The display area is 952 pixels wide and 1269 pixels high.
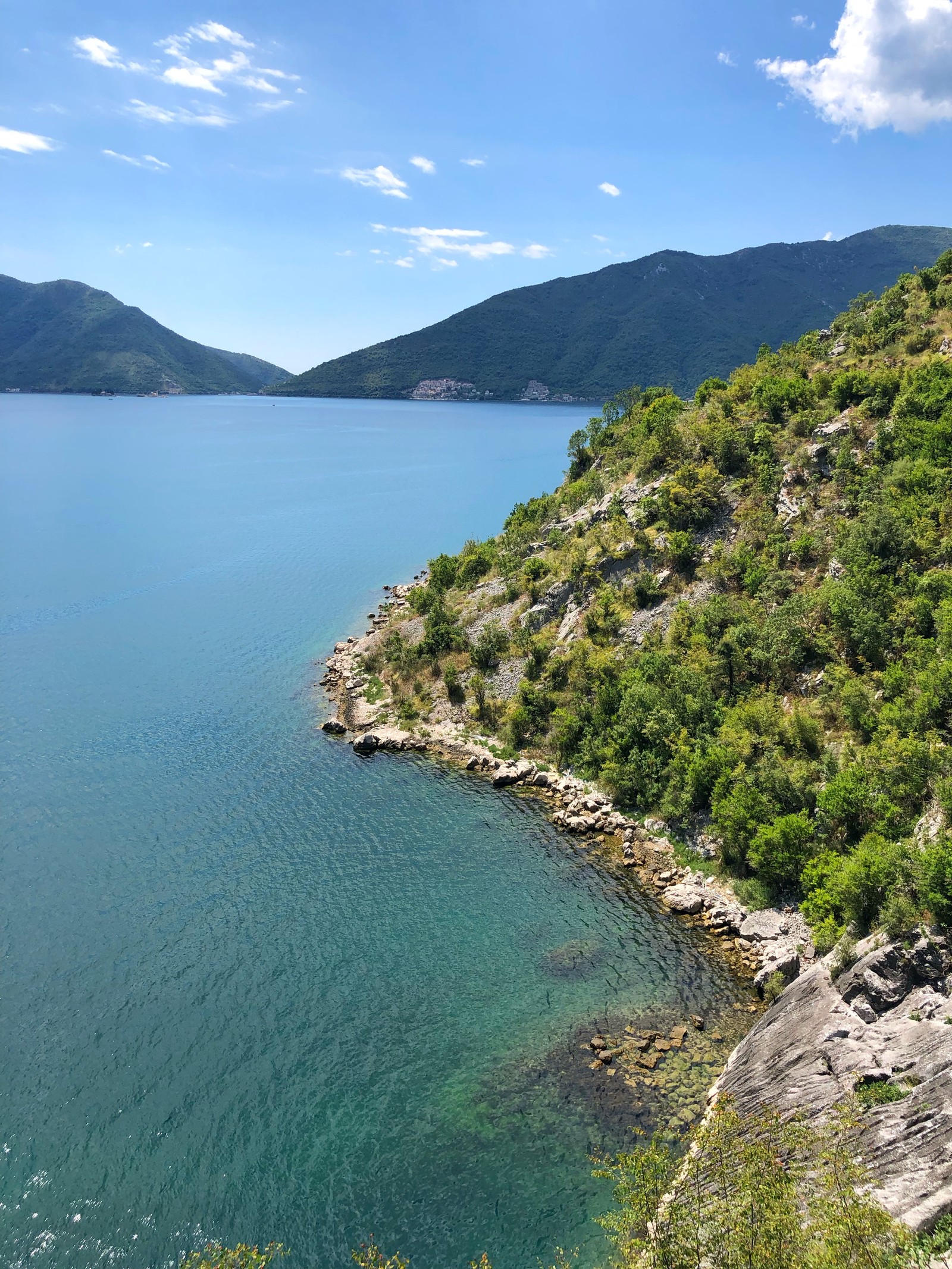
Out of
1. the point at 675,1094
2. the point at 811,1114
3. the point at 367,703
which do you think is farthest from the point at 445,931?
the point at 367,703

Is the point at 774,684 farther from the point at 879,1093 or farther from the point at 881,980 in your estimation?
the point at 879,1093

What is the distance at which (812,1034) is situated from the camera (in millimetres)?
21078

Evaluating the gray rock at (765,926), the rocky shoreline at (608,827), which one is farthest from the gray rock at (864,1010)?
the gray rock at (765,926)

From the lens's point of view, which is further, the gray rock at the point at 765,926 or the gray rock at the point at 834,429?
the gray rock at the point at 834,429

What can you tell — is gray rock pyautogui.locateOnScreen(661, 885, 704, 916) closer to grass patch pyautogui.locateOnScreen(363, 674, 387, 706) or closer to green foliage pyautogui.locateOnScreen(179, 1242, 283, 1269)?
green foliage pyautogui.locateOnScreen(179, 1242, 283, 1269)

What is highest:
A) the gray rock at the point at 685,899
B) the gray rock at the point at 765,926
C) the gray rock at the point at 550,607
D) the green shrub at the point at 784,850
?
the gray rock at the point at 550,607

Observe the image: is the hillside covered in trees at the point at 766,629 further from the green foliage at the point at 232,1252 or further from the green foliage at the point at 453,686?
the green foliage at the point at 232,1252

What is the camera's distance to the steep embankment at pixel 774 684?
70.8ft

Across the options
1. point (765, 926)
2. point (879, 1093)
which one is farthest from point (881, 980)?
point (765, 926)

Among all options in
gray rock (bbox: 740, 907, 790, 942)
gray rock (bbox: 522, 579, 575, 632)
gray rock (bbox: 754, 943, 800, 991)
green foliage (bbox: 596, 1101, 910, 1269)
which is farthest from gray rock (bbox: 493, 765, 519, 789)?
green foliage (bbox: 596, 1101, 910, 1269)

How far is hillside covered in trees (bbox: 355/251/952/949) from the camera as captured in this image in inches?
1196

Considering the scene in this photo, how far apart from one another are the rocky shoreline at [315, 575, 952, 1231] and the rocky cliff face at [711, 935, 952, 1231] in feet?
0.11

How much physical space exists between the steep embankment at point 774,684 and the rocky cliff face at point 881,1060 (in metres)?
0.07

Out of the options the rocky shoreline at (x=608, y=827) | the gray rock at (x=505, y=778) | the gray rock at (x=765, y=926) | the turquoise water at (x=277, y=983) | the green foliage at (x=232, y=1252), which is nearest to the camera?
the green foliage at (x=232, y=1252)
